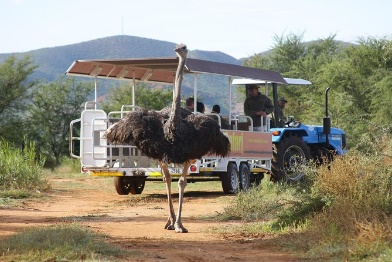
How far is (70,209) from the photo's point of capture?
1652 cm

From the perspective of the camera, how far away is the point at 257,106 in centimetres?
1975

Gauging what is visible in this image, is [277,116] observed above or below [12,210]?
above

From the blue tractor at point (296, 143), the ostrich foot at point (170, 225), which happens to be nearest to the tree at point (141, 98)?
the blue tractor at point (296, 143)

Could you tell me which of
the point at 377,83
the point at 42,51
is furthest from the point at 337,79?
the point at 42,51

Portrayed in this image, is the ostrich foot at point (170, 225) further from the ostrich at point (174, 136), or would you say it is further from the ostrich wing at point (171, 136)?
the ostrich wing at point (171, 136)

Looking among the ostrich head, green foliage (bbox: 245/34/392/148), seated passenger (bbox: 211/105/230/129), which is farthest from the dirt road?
green foliage (bbox: 245/34/392/148)

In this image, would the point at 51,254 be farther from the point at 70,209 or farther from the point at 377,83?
the point at 377,83

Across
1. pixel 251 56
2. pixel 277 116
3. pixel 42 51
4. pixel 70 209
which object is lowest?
pixel 70 209

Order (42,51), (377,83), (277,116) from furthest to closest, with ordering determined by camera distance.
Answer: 1. (42,51)
2. (377,83)
3. (277,116)

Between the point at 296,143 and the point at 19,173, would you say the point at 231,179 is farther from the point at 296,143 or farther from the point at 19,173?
the point at 19,173

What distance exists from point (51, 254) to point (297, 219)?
4.14 m

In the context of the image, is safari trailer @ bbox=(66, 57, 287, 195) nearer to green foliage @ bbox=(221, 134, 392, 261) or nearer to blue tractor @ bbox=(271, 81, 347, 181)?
blue tractor @ bbox=(271, 81, 347, 181)

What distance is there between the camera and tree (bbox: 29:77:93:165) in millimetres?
40062

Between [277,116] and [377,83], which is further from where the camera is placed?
[377,83]
